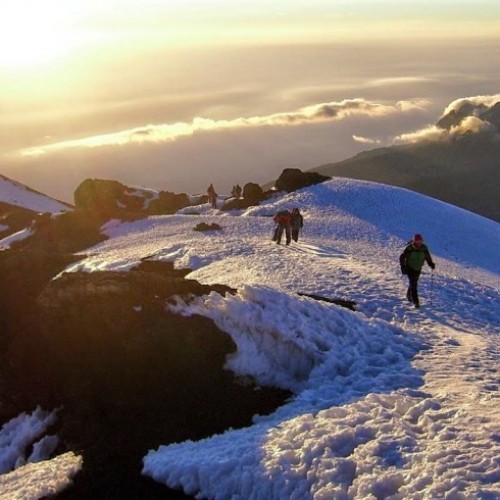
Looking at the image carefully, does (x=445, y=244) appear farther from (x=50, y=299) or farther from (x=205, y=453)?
(x=205, y=453)

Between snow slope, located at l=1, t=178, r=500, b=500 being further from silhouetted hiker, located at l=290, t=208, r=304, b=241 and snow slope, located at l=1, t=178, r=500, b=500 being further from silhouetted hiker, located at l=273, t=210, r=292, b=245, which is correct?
silhouetted hiker, located at l=290, t=208, r=304, b=241

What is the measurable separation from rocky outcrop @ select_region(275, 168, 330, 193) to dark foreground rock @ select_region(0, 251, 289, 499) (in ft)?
147

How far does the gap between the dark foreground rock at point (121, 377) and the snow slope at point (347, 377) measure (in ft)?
2.17

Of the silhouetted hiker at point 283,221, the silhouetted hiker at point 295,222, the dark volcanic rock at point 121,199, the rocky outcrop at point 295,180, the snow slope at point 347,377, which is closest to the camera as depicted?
the snow slope at point 347,377

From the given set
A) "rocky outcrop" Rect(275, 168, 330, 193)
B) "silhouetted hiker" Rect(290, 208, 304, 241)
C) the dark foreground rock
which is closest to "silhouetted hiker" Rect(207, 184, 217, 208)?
"rocky outcrop" Rect(275, 168, 330, 193)

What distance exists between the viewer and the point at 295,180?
67.7 meters

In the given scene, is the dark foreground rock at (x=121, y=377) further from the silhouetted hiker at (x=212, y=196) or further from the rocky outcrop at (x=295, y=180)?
the rocky outcrop at (x=295, y=180)

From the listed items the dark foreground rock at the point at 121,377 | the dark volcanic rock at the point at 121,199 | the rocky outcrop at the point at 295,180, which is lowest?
the dark foreground rock at the point at 121,377

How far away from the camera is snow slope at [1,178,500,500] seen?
1221cm

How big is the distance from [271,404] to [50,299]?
392 inches

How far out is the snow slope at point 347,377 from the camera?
12211 millimetres

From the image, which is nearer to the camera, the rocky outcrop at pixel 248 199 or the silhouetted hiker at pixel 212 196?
the rocky outcrop at pixel 248 199

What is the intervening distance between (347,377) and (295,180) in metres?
51.2

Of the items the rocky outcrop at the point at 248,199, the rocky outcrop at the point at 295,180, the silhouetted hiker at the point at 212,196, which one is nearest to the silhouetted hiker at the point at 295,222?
the rocky outcrop at the point at 248,199
